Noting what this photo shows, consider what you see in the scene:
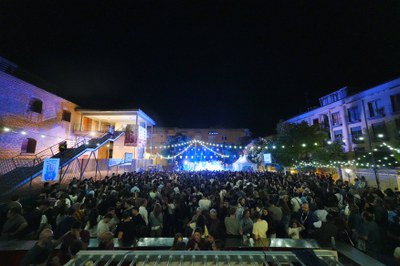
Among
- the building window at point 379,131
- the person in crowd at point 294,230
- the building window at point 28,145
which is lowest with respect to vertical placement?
the person in crowd at point 294,230

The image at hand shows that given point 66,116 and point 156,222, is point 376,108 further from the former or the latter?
point 66,116

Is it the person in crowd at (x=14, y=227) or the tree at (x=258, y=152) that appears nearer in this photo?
the person in crowd at (x=14, y=227)

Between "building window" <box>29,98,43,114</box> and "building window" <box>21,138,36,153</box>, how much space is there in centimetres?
259

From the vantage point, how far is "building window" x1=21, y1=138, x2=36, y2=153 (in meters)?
15.1

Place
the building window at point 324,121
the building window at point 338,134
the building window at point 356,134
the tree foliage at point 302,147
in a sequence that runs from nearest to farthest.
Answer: the tree foliage at point 302,147
the building window at point 356,134
the building window at point 338,134
the building window at point 324,121

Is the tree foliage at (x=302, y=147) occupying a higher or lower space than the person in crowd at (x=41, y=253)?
higher

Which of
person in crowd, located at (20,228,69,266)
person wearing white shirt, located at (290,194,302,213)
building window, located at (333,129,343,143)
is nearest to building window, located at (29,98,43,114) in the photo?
person in crowd, located at (20,228,69,266)

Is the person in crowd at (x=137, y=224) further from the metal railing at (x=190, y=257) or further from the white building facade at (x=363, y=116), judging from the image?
the white building facade at (x=363, y=116)

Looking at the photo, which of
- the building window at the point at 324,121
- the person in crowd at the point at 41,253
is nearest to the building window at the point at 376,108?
the building window at the point at 324,121

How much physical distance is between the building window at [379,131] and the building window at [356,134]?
5.52 ft

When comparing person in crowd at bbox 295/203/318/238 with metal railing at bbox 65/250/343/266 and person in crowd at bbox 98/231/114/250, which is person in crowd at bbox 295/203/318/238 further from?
person in crowd at bbox 98/231/114/250

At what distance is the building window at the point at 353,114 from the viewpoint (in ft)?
70.7

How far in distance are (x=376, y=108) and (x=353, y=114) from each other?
275 centimetres

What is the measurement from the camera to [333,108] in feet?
80.7
